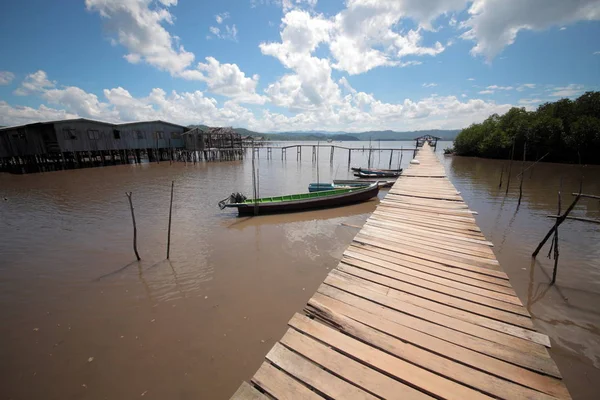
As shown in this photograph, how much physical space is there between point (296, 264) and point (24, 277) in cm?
911

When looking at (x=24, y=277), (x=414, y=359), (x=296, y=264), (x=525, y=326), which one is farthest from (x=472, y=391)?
(x=24, y=277)

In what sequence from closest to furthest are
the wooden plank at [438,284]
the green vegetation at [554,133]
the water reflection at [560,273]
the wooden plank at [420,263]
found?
the wooden plank at [438,284] → the wooden plank at [420,263] → the water reflection at [560,273] → the green vegetation at [554,133]

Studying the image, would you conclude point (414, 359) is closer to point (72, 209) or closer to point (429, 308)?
point (429, 308)

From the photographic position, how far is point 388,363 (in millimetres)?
2428

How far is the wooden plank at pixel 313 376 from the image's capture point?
7.07ft

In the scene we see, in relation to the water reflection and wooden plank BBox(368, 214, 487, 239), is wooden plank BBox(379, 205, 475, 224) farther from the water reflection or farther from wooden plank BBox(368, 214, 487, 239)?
the water reflection

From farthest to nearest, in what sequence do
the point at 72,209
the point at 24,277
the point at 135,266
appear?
the point at 72,209 → the point at 135,266 → the point at 24,277

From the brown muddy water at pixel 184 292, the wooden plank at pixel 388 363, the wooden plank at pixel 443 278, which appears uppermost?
the wooden plank at pixel 443 278

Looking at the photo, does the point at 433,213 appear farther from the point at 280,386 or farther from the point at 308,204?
the point at 308,204

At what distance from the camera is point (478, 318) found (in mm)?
2992

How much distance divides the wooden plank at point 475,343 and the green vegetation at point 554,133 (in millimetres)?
31390

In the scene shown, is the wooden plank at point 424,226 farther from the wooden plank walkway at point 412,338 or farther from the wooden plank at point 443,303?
the wooden plank at point 443,303

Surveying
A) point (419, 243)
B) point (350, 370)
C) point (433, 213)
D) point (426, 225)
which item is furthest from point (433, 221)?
point (350, 370)

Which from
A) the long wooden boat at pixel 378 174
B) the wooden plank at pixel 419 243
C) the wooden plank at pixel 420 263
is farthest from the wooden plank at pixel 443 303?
the long wooden boat at pixel 378 174
